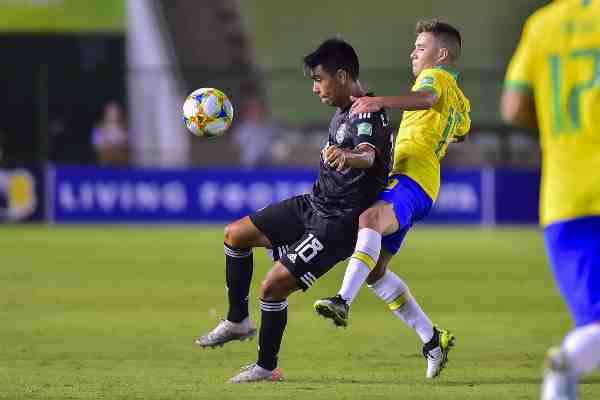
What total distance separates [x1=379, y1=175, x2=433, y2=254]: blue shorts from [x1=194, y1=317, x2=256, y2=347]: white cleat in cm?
106

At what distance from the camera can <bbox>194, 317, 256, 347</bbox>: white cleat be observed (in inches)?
333

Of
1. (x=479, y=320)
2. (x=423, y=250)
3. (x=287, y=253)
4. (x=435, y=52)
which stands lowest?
(x=423, y=250)

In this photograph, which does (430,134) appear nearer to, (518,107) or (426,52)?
(426,52)

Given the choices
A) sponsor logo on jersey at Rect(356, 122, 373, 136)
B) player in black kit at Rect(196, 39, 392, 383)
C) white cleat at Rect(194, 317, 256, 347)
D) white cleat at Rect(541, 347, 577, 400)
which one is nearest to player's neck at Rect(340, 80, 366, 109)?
player in black kit at Rect(196, 39, 392, 383)

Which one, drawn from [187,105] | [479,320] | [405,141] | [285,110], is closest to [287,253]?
[405,141]

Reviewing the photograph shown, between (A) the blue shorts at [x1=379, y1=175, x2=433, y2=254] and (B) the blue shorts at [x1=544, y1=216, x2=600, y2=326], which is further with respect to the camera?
(A) the blue shorts at [x1=379, y1=175, x2=433, y2=254]

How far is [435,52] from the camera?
852 cm

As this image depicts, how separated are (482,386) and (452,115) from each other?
179cm

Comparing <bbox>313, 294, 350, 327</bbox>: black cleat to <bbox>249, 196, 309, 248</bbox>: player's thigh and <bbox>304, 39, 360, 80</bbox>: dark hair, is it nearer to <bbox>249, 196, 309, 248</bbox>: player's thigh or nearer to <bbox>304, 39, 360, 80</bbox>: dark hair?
<bbox>249, 196, 309, 248</bbox>: player's thigh

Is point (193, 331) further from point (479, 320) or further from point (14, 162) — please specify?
point (14, 162)

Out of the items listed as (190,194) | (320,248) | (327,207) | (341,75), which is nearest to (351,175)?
(327,207)

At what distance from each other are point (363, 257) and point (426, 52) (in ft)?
5.32

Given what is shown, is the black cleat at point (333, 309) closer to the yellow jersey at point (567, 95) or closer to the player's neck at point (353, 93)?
the player's neck at point (353, 93)

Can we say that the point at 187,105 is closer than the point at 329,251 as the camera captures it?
No
